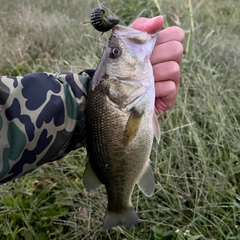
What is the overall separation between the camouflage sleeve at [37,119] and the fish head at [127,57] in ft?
0.52

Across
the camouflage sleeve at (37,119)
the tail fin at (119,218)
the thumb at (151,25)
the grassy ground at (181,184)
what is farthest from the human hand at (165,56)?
the grassy ground at (181,184)

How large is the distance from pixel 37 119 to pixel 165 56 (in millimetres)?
569

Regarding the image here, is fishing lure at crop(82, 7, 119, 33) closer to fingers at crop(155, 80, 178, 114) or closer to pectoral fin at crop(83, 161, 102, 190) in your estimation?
fingers at crop(155, 80, 178, 114)

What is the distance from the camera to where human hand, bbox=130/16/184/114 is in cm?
176

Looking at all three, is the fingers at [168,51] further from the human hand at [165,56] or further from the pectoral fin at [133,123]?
the pectoral fin at [133,123]

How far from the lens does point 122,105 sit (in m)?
1.70

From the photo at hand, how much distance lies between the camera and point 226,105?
3.34m

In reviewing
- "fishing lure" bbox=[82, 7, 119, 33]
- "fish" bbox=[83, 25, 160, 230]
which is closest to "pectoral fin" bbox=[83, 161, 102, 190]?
"fish" bbox=[83, 25, 160, 230]

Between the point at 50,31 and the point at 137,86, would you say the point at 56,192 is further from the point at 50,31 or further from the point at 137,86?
the point at 50,31

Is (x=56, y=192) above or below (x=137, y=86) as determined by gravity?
below

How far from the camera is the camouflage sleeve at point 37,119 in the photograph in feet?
5.44

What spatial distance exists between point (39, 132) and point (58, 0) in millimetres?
5763

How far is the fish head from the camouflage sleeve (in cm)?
16

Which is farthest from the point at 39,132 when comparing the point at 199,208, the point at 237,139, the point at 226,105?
the point at 226,105
